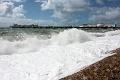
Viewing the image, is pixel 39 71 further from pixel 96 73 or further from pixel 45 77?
pixel 96 73

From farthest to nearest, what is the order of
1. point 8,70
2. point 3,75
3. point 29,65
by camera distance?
1. point 29,65
2. point 8,70
3. point 3,75

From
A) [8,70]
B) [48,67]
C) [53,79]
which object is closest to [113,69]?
[53,79]

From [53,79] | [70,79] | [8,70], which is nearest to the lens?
[70,79]

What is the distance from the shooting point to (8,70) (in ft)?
33.5

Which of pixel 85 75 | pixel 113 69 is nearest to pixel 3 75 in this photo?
pixel 85 75

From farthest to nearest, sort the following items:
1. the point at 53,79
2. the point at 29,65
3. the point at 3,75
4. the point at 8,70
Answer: the point at 29,65 → the point at 8,70 → the point at 3,75 → the point at 53,79

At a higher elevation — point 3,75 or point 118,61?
point 118,61

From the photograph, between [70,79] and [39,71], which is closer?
[70,79]

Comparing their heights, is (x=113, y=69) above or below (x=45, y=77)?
above

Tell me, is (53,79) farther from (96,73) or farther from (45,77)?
(96,73)

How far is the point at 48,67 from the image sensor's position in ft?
35.0

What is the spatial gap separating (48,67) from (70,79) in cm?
337

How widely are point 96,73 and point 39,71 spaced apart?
3116 millimetres

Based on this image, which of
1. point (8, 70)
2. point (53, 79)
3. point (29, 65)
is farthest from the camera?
point (29, 65)
